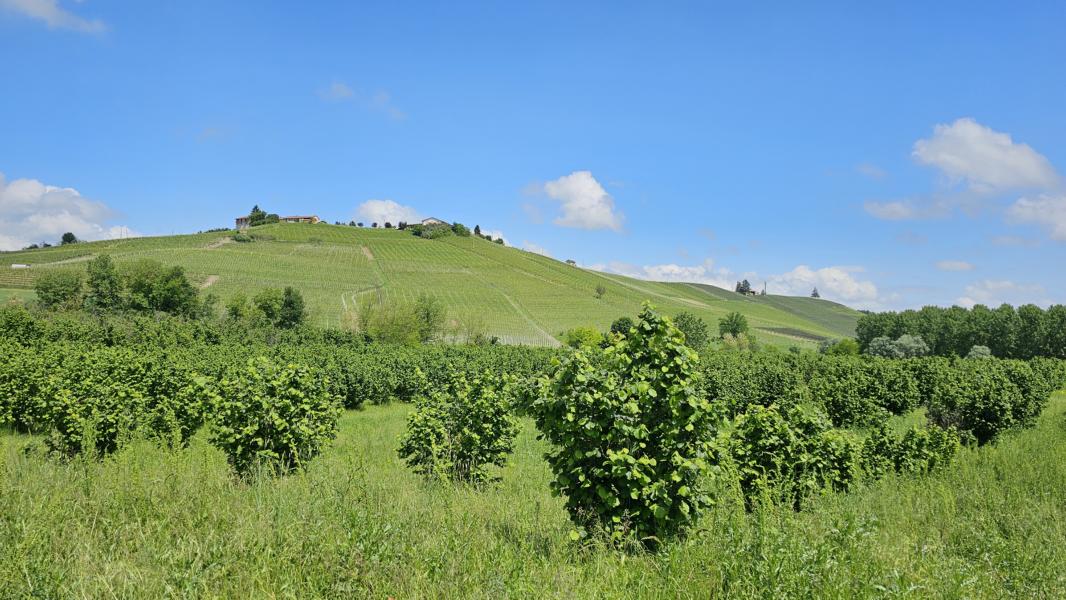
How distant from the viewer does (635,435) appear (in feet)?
17.3

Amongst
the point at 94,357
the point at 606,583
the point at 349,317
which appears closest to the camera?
the point at 606,583

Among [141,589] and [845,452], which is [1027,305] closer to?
[845,452]

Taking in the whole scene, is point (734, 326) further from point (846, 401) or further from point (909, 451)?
point (909, 451)

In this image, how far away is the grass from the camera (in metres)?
3.88

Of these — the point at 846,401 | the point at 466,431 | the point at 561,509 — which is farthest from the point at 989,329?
the point at 561,509

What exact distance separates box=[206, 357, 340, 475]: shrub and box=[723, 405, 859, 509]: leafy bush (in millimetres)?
6759

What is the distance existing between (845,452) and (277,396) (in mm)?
9371

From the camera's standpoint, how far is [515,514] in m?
6.43

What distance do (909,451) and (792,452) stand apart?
14.9 feet

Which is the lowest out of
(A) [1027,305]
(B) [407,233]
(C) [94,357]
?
(C) [94,357]

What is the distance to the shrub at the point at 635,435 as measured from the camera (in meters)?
5.29

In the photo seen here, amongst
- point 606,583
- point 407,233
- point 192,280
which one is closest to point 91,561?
point 606,583

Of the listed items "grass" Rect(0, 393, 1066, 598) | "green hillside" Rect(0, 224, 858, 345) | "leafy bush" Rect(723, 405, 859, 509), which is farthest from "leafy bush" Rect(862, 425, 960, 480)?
"green hillside" Rect(0, 224, 858, 345)

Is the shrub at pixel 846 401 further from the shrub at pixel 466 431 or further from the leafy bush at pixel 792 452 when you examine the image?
the shrub at pixel 466 431
